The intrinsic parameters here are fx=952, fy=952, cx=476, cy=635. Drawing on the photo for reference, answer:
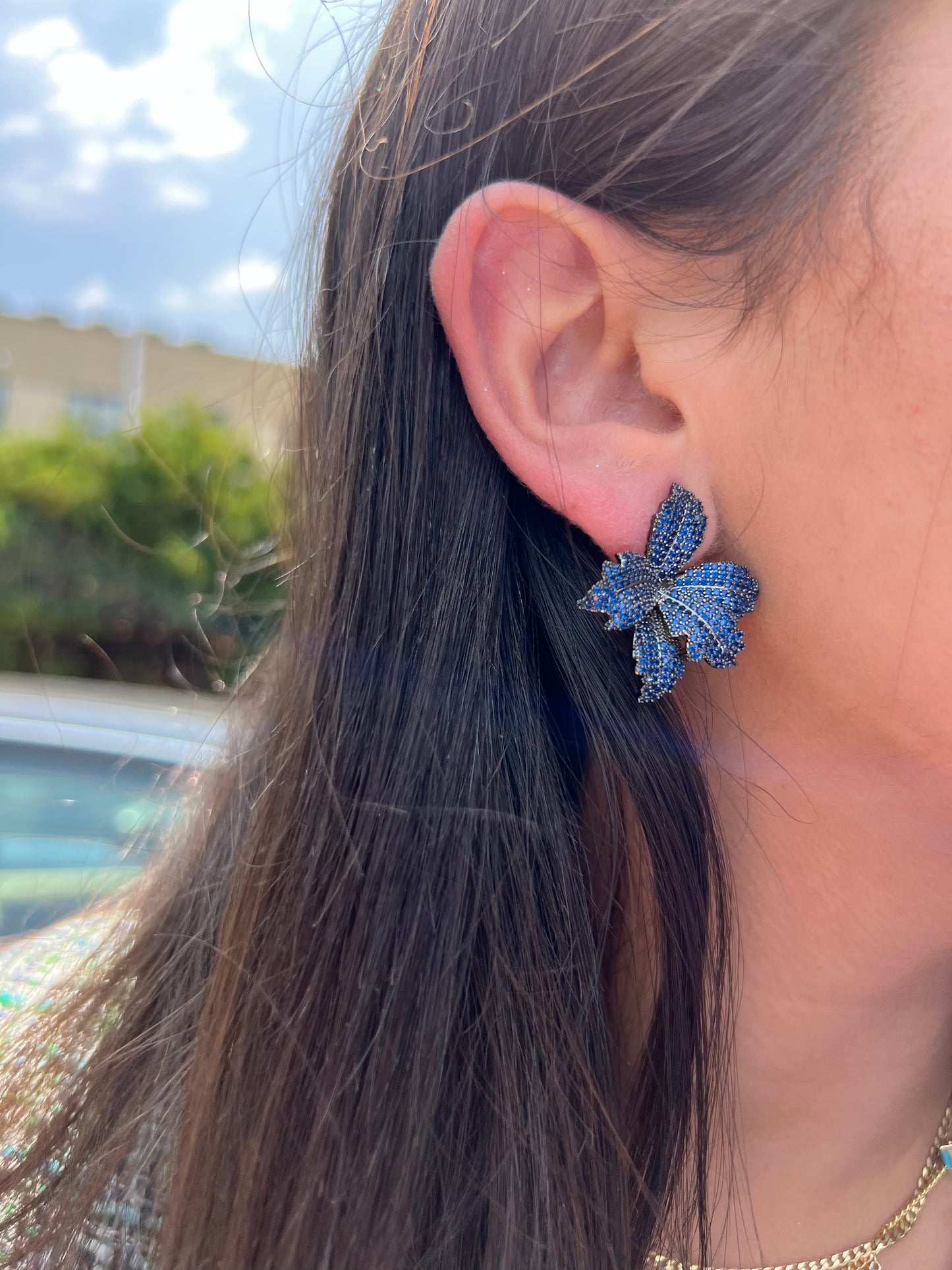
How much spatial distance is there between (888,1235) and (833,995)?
404 mm

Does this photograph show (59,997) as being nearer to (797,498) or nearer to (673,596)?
(673,596)

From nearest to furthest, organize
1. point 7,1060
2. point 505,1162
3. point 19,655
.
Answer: point 505,1162, point 7,1060, point 19,655

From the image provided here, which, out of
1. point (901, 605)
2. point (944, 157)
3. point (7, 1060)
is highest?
point (944, 157)

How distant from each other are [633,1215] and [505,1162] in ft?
0.73

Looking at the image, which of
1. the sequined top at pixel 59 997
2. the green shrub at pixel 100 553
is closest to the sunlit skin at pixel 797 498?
the sequined top at pixel 59 997

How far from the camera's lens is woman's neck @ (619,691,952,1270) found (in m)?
1.13

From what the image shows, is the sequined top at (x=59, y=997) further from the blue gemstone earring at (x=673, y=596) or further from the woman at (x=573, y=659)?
the blue gemstone earring at (x=673, y=596)

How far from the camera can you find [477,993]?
1062 mm

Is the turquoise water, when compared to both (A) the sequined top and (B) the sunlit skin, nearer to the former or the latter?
(A) the sequined top

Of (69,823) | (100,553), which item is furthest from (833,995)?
(100,553)

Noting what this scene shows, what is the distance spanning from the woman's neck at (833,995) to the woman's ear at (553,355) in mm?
331

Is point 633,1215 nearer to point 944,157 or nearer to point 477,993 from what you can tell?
point 477,993

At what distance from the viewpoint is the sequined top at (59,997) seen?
1.20m

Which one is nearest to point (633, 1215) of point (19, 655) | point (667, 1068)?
point (667, 1068)
